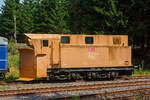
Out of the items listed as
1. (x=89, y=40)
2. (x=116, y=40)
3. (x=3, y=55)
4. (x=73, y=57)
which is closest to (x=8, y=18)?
(x=3, y=55)

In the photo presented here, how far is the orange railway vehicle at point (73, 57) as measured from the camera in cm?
1378

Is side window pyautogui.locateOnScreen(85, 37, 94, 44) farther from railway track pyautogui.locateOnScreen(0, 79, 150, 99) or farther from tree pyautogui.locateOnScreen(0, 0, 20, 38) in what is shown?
tree pyautogui.locateOnScreen(0, 0, 20, 38)

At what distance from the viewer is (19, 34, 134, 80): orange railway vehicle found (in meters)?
13.8

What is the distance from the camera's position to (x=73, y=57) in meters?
14.4

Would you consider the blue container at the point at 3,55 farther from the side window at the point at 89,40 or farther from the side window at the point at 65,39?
the side window at the point at 89,40

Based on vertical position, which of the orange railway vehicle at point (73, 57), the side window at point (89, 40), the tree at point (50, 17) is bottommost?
the orange railway vehicle at point (73, 57)

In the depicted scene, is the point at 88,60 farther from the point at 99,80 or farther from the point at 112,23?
the point at 112,23

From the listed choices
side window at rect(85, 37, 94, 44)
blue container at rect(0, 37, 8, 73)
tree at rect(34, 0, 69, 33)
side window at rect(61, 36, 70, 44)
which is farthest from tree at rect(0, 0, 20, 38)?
side window at rect(85, 37, 94, 44)

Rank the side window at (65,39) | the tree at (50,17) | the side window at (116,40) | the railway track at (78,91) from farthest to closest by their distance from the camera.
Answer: the tree at (50,17) < the side window at (116,40) < the side window at (65,39) < the railway track at (78,91)

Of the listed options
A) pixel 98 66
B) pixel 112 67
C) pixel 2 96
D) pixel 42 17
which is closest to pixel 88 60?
pixel 98 66

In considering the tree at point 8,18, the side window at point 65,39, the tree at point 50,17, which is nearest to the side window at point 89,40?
the side window at point 65,39

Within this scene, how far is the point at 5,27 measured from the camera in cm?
5062

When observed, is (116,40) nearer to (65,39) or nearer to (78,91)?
(65,39)

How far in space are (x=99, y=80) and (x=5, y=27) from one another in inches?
1627
